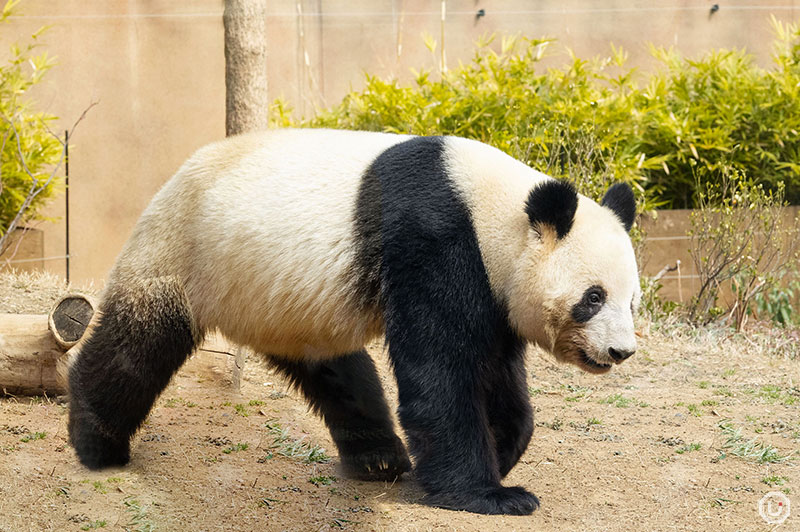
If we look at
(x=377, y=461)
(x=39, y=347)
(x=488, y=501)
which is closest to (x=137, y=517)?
(x=488, y=501)

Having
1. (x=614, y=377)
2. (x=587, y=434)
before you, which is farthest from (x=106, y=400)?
(x=614, y=377)

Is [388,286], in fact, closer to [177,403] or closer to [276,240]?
[276,240]

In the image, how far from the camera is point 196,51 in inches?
321

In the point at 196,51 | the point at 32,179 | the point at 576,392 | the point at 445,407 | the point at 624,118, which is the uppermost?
the point at 196,51

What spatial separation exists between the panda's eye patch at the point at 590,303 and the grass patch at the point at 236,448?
1615 mm

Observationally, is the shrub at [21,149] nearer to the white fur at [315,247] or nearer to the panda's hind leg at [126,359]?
the panda's hind leg at [126,359]

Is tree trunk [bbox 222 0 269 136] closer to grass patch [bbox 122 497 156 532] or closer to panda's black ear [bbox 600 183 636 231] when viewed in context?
panda's black ear [bbox 600 183 636 231]

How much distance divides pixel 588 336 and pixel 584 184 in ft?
12.2

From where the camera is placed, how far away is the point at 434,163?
3.28 meters

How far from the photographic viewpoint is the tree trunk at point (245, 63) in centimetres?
543

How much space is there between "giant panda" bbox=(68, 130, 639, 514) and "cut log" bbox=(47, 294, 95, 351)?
A: 0.72 meters

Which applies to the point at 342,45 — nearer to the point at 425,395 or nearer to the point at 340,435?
the point at 340,435

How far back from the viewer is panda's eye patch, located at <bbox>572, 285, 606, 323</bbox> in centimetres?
312

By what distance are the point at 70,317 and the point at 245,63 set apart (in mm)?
2076
